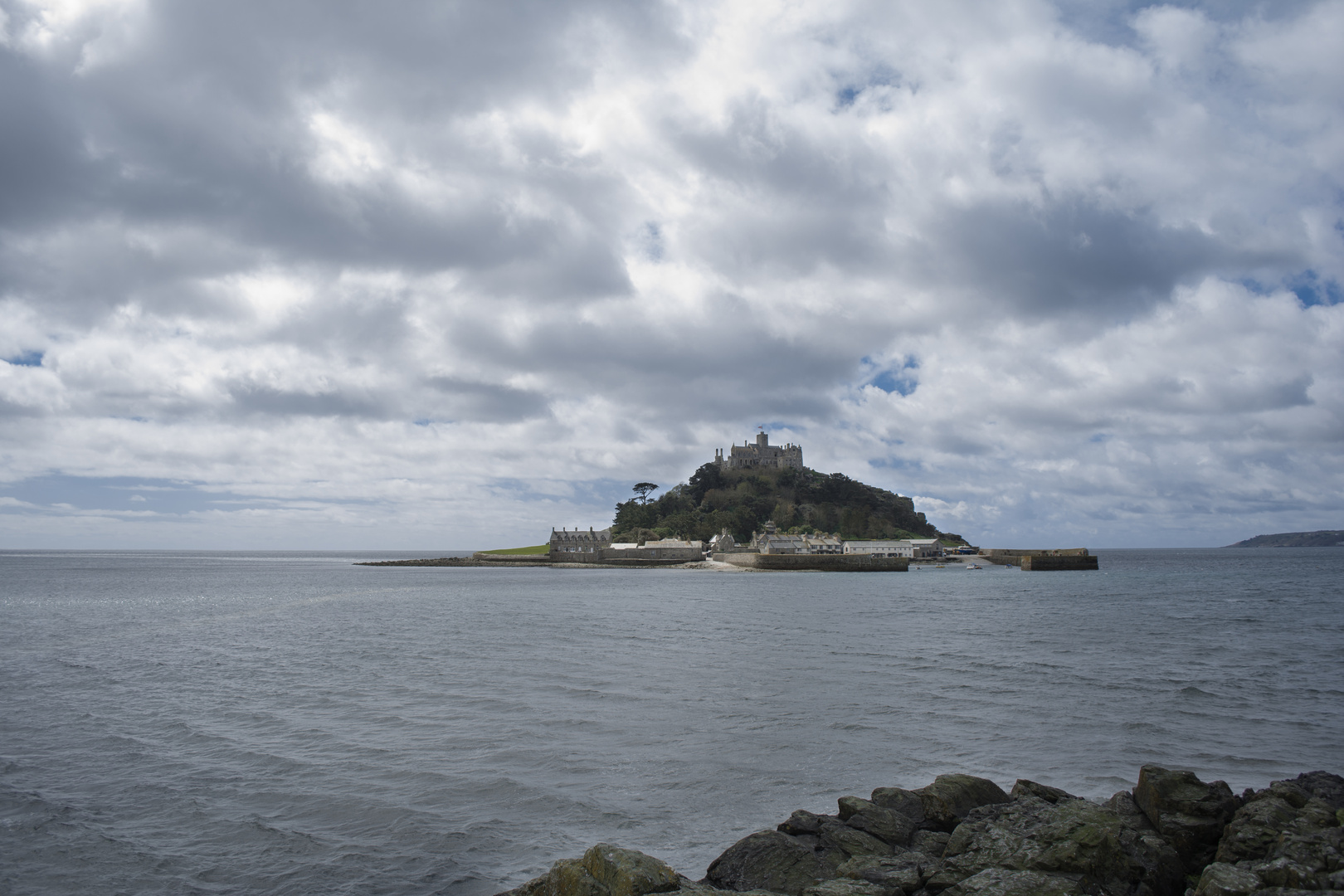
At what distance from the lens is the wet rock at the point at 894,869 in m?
8.45

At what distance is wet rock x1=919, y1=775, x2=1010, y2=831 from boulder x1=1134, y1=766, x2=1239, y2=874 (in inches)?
73.7

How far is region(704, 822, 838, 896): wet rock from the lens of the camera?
29.4ft

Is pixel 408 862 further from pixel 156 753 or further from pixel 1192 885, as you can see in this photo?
pixel 1192 885

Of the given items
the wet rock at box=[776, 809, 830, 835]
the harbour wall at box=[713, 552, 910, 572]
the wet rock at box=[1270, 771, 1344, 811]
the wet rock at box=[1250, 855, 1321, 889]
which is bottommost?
the harbour wall at box=[713, 552, 910, 572]

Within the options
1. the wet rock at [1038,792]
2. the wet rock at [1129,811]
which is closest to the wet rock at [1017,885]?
the wet rock at [1129,811]

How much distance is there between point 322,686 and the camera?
73.8 ft

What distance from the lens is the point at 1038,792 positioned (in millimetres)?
10977

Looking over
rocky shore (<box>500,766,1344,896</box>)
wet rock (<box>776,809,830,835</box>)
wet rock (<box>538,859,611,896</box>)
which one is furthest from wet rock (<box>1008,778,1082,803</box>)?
wet rock (<box>538,859,611,896</box>)

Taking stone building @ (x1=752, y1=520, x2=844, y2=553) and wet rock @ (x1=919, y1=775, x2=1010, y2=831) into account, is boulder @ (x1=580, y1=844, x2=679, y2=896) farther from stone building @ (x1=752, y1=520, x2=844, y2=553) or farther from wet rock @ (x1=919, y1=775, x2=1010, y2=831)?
stone building @ (x1=752, y1=520, x2=844, y2=553)

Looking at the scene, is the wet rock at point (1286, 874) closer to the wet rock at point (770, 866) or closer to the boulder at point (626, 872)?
the wet rock at point (770, 866)

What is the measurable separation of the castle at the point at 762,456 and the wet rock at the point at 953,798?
171 m

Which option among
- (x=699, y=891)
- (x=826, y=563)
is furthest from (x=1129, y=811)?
(x=826, y=563)

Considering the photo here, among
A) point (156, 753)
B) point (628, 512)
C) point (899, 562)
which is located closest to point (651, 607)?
point (156, 753)

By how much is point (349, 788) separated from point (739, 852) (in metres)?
7.09
